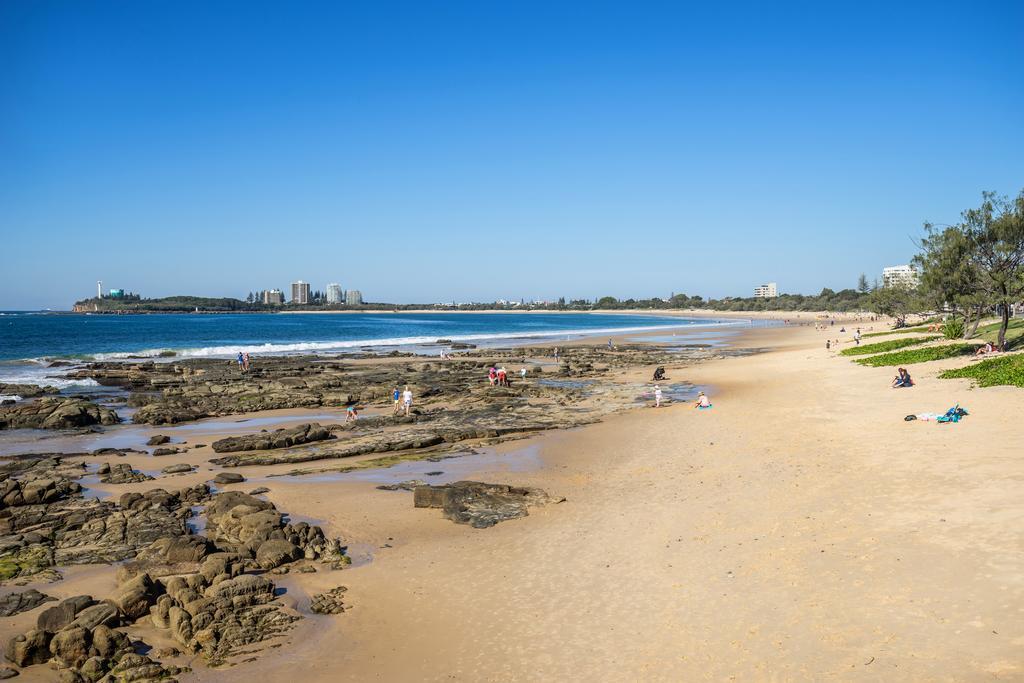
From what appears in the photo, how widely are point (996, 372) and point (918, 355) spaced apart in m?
9.52

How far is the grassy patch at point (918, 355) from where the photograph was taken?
31375 mm

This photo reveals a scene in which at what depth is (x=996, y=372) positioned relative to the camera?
23.2 m

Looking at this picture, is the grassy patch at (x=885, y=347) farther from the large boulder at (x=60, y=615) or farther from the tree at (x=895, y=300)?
the large boulder at (x=60, y=615)

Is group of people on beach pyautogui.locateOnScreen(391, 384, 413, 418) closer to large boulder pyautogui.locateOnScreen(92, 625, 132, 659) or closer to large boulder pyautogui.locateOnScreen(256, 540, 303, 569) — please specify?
large boulder pyautogui.locateOnScreen(256, 540, 303, 569)

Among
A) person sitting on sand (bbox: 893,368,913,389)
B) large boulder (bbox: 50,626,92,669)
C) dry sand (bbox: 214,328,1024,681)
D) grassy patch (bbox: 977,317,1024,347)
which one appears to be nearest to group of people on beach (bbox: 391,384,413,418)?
dry sand (bbox: 214,328,1024,681)

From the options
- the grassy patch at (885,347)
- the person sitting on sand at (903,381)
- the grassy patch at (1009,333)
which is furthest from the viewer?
the grassy patch at (885,347)

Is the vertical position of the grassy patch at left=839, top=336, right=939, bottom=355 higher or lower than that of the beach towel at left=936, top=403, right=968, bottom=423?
higher

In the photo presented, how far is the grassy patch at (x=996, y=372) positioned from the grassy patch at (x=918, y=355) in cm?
392

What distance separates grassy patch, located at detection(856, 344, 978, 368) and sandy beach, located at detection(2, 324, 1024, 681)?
15.4 meters

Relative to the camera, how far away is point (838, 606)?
27.6 feet

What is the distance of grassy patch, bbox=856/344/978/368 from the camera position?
31.4m

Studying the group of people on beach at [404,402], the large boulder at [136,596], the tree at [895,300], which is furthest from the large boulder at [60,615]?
the tree at [895,300]

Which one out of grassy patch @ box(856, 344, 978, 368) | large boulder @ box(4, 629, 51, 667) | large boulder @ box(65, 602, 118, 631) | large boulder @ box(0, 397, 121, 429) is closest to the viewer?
large boulder @ box(4, 629, 51, 667)

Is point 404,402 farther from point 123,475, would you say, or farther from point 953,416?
point 953,416
